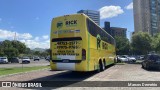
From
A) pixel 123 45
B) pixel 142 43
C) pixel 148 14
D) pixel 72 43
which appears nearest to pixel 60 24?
pixel 72 43

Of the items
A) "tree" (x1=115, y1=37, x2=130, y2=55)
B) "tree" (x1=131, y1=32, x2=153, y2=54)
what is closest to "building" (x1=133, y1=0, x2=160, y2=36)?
"tree" (x1=115, y1=37, x2=130, y2=55)

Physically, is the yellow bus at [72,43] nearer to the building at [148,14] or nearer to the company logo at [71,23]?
the company logo at [71,23]

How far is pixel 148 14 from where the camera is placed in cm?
10225

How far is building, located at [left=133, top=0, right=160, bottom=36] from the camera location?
102 metres

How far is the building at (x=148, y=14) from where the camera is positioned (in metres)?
102

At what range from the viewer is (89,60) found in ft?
58.9

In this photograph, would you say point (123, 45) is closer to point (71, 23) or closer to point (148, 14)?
point (148, 14)

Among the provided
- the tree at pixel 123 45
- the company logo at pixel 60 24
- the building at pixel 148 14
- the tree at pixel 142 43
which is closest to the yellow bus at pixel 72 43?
the company logo at pixel 60 24

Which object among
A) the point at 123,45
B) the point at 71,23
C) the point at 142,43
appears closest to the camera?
the point at 71,23

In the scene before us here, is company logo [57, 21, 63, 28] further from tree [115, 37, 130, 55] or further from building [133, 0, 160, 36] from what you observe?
tree [115, 37, 130, 55]

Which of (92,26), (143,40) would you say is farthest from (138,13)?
(92,26)

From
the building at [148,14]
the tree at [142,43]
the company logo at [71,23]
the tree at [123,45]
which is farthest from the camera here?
the tree at [123,45]

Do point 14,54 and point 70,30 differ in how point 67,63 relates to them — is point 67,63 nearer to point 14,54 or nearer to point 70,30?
point 70,30

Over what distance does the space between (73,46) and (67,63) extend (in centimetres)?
119
